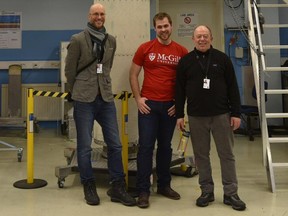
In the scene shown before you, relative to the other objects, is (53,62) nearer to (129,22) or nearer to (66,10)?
(66,10)

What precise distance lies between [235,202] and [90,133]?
4.13 ft

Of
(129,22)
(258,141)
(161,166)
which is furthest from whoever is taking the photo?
(258,141)

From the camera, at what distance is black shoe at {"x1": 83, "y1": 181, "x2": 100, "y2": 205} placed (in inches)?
115

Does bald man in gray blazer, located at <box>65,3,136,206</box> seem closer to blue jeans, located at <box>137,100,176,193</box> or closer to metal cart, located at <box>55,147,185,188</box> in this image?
blue jeans, located at <box>137,100,176,193</box>

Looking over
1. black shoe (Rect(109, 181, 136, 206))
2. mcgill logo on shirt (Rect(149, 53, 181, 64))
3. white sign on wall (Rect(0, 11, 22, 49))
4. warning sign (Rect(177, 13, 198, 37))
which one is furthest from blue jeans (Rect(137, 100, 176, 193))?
white sign on wall (Rect(0, 11, 22, 49))

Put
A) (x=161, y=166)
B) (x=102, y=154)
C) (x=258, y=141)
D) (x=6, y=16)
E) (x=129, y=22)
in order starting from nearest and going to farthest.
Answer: (x=161, y=166) < (x=129, y=22) < (x=102, y=154) < (x=258, y=141) < (x=6, y=16)

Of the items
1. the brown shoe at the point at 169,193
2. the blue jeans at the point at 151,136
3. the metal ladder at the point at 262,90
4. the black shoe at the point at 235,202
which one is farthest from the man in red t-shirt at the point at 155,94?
the metal ladder at the point at 262,90

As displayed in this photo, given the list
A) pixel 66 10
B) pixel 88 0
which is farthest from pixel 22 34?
pixel 88 0

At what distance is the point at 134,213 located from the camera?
8.98 ft

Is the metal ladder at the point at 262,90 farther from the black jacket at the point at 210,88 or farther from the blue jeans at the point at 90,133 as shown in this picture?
the blue jeans at the point at 90,133

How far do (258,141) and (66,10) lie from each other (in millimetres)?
4354

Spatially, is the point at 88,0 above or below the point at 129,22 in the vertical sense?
above

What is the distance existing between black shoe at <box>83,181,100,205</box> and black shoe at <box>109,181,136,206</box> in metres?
0.14

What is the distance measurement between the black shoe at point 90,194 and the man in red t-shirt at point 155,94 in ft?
1.14
